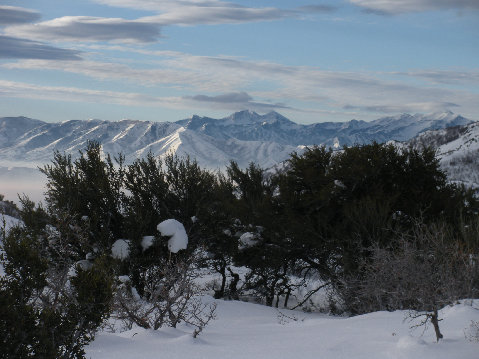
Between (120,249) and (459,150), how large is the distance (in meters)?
134

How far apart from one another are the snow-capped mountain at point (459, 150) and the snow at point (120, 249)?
263 feet

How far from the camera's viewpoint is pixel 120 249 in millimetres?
19453

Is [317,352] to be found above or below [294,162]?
below

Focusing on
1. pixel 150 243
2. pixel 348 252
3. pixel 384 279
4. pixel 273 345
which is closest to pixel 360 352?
pixel 273 345

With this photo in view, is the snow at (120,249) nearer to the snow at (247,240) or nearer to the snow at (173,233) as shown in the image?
the snow at (173,233)

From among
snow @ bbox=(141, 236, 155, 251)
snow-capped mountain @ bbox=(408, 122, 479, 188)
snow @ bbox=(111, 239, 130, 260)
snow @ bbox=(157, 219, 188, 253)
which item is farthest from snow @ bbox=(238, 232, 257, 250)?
snow-capped mountain @ bbox=(408, 122, 479, 188)

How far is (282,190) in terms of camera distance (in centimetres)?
2211

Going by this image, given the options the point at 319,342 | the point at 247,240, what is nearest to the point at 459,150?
the point at 247,240

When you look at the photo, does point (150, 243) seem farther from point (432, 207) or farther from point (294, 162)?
point (432, 207)

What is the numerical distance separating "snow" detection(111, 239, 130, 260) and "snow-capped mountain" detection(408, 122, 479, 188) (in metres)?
80.1

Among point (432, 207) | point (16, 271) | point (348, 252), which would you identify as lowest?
point (348, 252)

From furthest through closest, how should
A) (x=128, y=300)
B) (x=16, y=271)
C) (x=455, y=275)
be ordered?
1. (x=455, y=275)
2. (x=128, y=300)
3. (x=16, y=271)

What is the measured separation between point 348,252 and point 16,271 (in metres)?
14.2

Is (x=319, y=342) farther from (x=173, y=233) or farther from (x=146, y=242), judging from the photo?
(x=146, y=242)
